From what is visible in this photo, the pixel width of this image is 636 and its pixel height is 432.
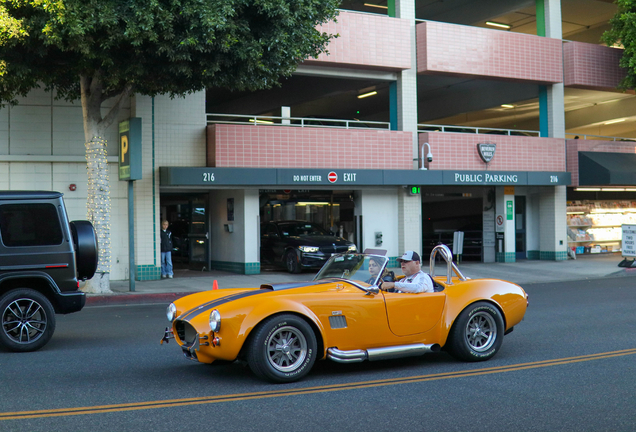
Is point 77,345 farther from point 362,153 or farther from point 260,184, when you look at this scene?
point 362,153

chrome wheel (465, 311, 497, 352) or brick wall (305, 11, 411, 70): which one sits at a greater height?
brick wall (305, 11, 411, 70)

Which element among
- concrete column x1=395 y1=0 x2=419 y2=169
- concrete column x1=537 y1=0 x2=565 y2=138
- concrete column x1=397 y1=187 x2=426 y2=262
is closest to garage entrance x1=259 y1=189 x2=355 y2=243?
concrete column x1=397 y1=187 x2=426 y2=262

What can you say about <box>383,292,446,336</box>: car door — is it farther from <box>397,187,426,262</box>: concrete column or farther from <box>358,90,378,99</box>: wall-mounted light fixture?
<box>358,90,378,99</box>: wall-mounted light fixture

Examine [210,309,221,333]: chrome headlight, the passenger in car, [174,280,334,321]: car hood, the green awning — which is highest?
the green awning

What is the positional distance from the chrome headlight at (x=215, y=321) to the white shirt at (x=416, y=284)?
202 cm

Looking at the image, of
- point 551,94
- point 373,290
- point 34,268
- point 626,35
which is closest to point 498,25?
point 551,94

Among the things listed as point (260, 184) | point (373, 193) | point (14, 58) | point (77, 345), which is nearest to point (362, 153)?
point (373, 193)

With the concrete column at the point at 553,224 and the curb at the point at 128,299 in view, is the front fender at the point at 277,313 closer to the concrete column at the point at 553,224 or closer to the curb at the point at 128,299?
the curb at the point at 128,299

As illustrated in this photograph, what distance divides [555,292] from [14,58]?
12813 mm

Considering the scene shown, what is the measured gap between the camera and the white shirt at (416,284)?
7.01 m

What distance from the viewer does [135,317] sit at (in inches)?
453

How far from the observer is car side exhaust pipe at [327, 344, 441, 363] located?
21.0 ft

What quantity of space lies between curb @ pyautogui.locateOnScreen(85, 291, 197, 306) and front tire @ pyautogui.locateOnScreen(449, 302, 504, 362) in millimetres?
8435

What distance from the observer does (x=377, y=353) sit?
663cm
